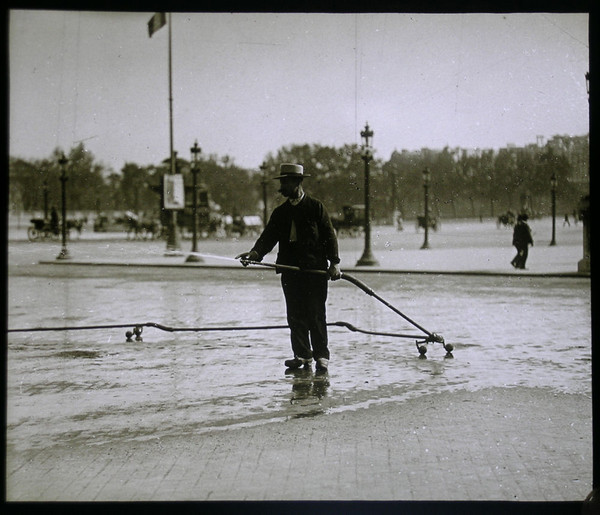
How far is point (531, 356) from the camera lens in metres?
6.77

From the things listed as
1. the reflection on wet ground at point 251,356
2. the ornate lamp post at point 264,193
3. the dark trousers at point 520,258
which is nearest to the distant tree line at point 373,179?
the ornate lamp post at point 264,193

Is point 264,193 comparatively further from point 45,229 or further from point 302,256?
point 45,229

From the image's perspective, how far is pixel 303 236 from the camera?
6.48 m

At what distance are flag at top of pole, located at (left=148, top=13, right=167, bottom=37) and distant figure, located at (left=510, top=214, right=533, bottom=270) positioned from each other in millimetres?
3021

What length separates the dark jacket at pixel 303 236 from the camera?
6391mm

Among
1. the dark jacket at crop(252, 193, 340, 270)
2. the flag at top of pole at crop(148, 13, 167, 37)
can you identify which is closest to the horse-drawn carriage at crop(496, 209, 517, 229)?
the dark jacket at crop(252, 193, 340, 270)

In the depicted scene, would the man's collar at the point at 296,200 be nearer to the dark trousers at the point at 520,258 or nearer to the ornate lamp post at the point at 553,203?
the ornate lamp post at the point at 553,203

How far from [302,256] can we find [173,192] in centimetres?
107

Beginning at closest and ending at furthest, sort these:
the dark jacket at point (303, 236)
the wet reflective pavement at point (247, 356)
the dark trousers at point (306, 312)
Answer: the wet reflective pavement at point (247, 356) < the dark jacket at point (303, 236) < the dark trousers at point (306, 312)

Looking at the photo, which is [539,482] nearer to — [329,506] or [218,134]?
[329,506]

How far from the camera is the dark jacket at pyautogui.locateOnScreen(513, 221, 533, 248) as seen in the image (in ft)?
23.1

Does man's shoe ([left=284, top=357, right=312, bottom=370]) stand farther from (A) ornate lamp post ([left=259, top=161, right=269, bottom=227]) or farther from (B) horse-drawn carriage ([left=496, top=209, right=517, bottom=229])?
(B) horse-drawn carriage ([left=496, top=209, right=517, bottom=229])

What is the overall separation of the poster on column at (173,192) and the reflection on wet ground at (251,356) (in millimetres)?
1137

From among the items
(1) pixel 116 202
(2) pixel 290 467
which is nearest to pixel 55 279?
(1) pixel 116 202
